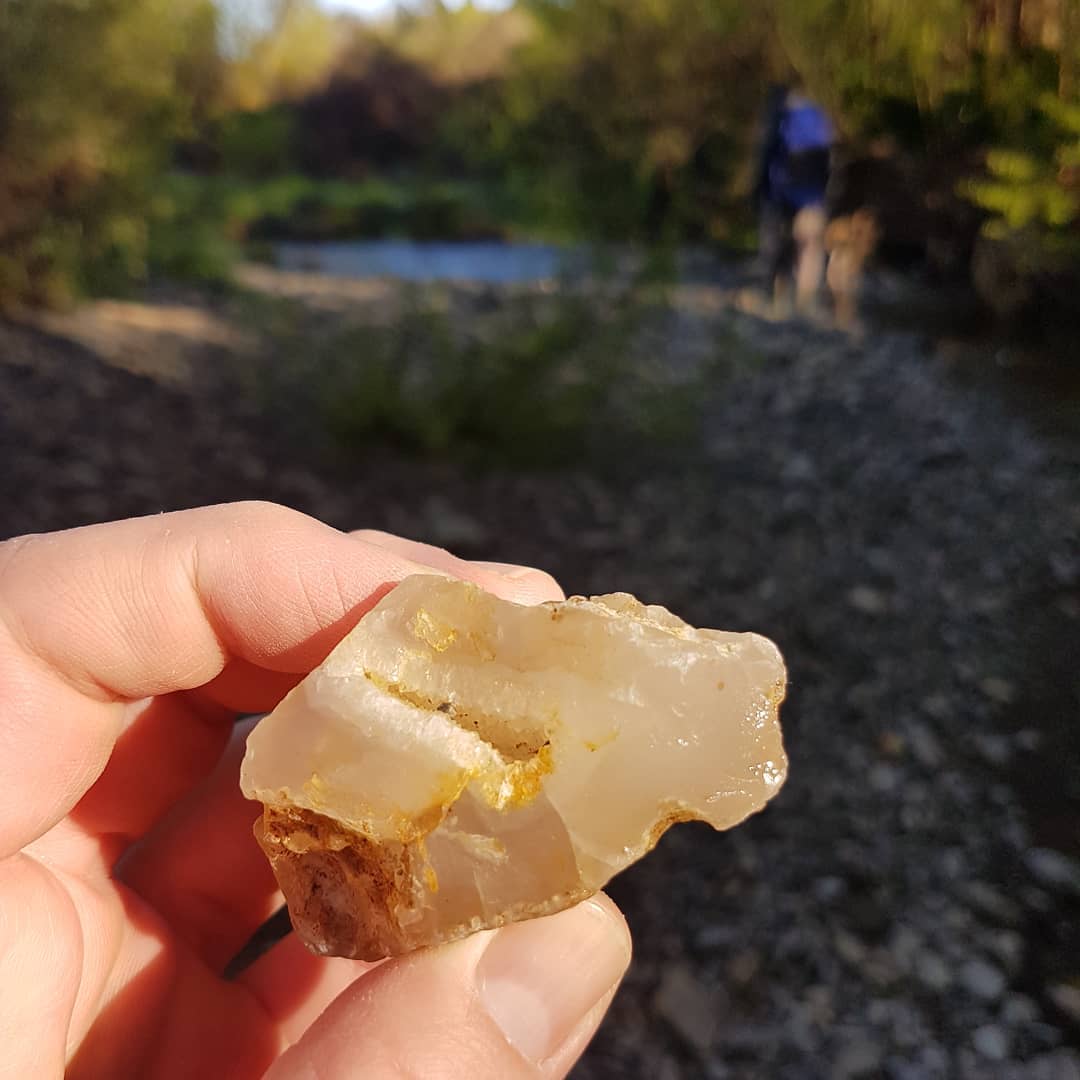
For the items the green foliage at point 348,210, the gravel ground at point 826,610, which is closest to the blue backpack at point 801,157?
the gravel ground at point 826,610

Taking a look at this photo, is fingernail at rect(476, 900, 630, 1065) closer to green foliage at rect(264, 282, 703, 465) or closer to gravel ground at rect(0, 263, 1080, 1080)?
→ gravel ground at rect(0, 263, 1080, 1080)

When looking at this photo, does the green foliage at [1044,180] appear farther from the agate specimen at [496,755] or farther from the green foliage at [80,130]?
the green foliage at [80,130]

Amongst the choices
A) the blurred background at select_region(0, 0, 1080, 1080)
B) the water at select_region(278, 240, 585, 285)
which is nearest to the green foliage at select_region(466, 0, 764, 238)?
the blurred background at select_region(0, 0, 1080, 1080)

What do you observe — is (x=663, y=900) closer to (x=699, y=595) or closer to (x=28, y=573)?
(x=699, y=595)

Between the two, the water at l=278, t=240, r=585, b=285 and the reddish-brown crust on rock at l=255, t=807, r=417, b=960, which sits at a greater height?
the reddish-brown crust on rock at l=255, t=807, r=417, b=960

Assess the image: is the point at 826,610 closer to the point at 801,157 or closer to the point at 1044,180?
the point at 1044,180

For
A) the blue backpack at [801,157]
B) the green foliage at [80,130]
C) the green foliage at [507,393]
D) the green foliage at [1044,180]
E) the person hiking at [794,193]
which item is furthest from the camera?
the green foliage at [80,130]
